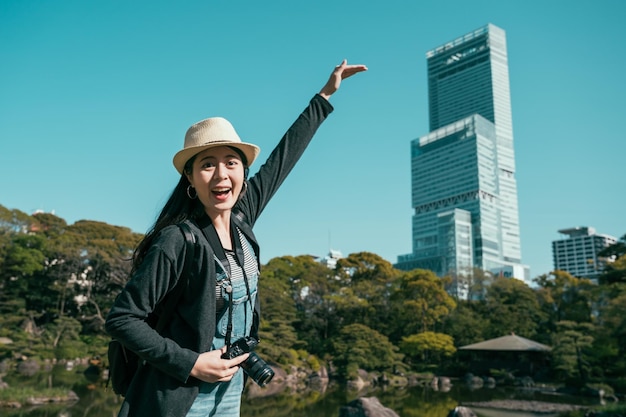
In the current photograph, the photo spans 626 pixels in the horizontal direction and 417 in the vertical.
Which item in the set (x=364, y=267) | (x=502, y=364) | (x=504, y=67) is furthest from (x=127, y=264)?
(x=504, y=67)

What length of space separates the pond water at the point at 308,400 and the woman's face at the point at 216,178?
723 centimetres

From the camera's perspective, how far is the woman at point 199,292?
3.08ft

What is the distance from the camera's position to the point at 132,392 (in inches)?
38.7

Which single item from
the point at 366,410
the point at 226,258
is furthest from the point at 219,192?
the point at 366,410

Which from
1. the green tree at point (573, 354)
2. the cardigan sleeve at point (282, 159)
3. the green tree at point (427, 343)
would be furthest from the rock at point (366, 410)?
the green tree at point (427, 343)

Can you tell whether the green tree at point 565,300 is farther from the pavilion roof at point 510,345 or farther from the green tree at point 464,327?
the green tree at point 464,327

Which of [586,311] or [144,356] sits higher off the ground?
[586,311]

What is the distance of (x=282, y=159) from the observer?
1448 millimetres

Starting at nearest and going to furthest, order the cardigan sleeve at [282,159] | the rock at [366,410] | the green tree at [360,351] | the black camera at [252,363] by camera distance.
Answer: the black camera at [252,363] → the cardigan sleeve at [282,159] → the rock at [366,410] → the green tree at [360,351]

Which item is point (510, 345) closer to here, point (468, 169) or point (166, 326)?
point (166, 326)

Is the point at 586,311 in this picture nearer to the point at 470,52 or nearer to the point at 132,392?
the point at 132,392

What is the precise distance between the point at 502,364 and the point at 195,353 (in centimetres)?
1808

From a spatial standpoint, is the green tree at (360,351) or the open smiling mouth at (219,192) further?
the green tree at (360,351)

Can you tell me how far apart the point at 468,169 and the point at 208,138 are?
224ft
